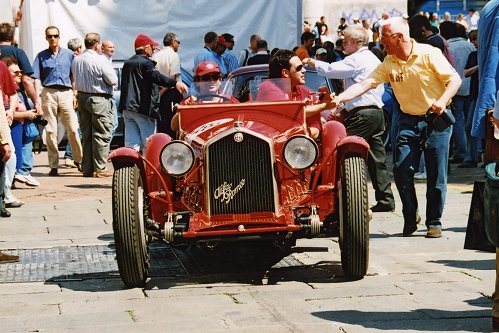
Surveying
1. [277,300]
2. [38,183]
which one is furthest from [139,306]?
[38,183]

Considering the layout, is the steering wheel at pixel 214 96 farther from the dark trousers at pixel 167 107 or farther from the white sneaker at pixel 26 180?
the white sneaker at pixel 26 180

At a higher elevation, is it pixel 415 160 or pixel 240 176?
pixel 240 176

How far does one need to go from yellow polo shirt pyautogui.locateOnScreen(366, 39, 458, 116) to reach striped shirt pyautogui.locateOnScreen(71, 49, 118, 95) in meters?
6.67

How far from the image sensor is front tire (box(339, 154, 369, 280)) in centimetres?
805

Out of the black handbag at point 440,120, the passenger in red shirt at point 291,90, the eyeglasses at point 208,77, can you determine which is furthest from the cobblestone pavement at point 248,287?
the eyeglasses at point 208,77

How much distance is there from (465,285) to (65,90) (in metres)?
9.87

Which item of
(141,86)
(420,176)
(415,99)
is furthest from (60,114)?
(415,99)

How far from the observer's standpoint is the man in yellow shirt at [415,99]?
9.85m

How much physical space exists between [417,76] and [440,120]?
42 cm

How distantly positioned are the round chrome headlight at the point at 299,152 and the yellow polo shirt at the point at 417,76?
1870mm

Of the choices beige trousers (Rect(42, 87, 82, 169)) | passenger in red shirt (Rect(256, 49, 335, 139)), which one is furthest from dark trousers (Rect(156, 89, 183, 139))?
passenger in red shirt (Rect(256, 49, 335, 139))

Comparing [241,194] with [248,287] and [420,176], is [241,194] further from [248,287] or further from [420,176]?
[420,176]

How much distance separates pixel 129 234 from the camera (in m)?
8.02

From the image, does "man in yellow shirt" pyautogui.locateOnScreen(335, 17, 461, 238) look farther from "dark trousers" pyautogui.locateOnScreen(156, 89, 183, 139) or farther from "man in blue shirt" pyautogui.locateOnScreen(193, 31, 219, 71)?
"man in blue shirt" pyautogui.locateOnScreen(193, 31, 219, 71)
